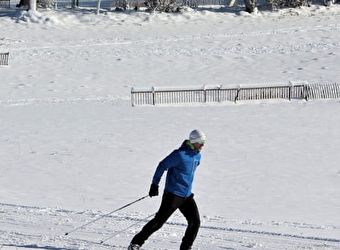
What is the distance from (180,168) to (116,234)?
6.63 feet

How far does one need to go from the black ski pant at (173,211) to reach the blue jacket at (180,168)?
8cm

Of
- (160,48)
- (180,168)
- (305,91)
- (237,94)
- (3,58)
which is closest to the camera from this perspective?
(180,168)

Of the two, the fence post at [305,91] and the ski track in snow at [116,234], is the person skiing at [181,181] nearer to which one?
the ski track in snow at [116,234]

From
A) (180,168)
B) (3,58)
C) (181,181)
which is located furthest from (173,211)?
(3,58)

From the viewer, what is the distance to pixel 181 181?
8.49 metres

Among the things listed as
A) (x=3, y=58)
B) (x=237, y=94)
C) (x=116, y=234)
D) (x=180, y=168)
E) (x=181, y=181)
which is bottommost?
(x=3, y=58)

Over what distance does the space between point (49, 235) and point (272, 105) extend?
1968 cm

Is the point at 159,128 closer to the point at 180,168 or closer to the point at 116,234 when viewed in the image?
the point at 116,234

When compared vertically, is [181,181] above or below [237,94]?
above

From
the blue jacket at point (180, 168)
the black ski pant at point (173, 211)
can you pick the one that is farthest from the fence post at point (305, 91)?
the blue jacket at point (180, 168)

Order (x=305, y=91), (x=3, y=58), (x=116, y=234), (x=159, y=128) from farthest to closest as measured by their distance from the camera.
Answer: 1. (x=3, y=58)
2. (x=305, y=91)
3. (x=159, y=128)
4. (x=116, y=234)

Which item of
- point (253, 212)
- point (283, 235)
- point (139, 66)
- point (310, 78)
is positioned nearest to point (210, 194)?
point (253, 212)

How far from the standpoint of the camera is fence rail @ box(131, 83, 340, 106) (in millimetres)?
30094

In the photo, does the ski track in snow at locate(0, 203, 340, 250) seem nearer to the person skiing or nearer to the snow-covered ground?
the snow-covered ground
